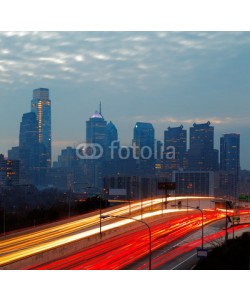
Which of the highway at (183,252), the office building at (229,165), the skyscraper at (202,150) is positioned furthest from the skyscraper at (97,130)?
the highway at (183,252)

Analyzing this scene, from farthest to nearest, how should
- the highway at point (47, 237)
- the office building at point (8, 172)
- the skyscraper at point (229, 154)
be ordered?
the skyscraper at point (229, 154) → the office building at point (8, 172) → the highway at point (47, 237)

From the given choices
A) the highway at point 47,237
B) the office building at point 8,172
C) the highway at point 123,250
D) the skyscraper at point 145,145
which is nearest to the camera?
the highway at point 123,250

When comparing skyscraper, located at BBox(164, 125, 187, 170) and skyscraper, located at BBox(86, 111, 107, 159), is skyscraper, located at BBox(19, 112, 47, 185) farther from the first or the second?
skyscraper, located at BBox(164, 125, 187, 170)

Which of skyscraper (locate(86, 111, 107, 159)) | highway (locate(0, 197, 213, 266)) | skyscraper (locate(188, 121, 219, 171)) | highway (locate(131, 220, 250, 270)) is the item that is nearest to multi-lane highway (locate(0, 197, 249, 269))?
highway (locate(0, 197, 213, 266))

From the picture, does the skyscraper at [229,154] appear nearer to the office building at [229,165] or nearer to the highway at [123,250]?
the office building at [229,165]

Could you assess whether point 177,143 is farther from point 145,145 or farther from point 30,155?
point 30,155
